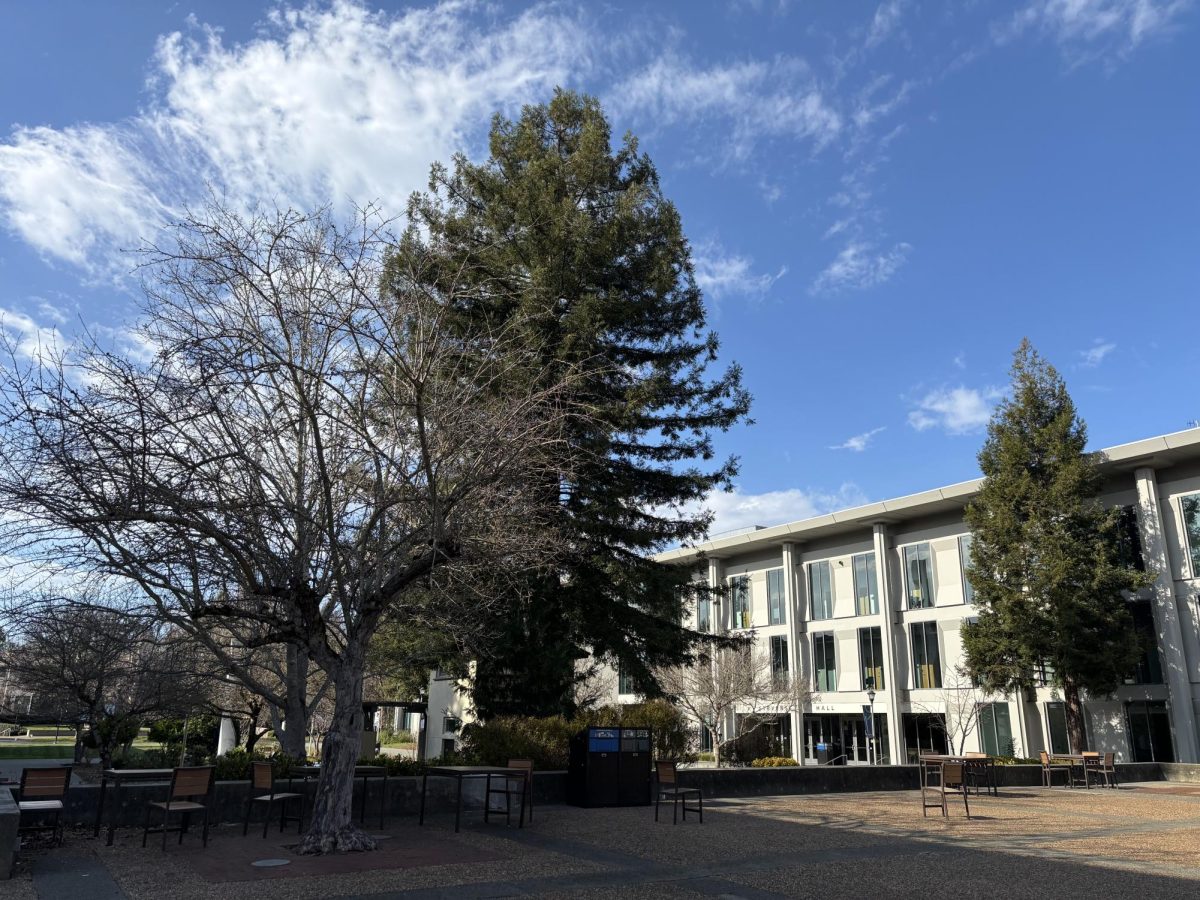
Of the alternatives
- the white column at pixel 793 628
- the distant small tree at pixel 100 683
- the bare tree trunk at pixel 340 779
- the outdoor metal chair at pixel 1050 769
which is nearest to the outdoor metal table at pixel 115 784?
the bare tree trunk at pixel 340 779

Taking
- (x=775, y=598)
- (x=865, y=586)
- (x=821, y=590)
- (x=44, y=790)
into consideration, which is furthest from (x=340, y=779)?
(x=775, y=598)

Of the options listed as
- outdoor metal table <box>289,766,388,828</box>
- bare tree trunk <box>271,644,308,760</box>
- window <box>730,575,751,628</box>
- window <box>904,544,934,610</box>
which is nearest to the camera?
outdoor metal table <box>289,766,388,828</box>

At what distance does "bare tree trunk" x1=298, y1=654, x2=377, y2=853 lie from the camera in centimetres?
1028

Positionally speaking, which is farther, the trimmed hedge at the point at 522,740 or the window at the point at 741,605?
the window at the point at 741,605

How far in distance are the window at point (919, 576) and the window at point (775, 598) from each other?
7883mm

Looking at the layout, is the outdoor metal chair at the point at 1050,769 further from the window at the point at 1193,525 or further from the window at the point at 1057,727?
the window at the point at 1193,525

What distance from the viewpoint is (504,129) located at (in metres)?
24.1

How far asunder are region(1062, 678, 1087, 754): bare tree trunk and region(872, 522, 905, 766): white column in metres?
8.59

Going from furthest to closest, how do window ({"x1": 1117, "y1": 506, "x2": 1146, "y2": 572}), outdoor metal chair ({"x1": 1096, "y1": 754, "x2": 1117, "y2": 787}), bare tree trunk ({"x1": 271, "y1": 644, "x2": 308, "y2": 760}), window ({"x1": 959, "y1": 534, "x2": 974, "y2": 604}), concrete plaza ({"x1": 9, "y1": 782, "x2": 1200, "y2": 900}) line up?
window ({"x1": 959, "y1": 534, "x2": 974, "y2": 604})
window ({"x1": 1117, "y1": 506, "x2": 1146, "y2": 572})
outdoor metal chair ({"x1": 1096, "y1": 754, "x2": 1117, "y2": 787})
bare tree trunk ({"x1": 271, "y1": 644, "x2": 308, "y2": 760})
concrete plaza ({"x1": 9, "y1": 782, "x2": 1200, "y2": 900})

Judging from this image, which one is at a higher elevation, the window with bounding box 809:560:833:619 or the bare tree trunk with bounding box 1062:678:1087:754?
the window with bounding box 809:560:833:619

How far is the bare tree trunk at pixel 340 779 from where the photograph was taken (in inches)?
405

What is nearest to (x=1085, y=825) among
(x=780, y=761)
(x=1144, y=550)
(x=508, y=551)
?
(x=508, y=551)

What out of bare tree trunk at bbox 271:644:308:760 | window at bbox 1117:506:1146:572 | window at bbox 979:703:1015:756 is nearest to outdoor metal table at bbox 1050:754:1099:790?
window at bbox 979:703:1015:756

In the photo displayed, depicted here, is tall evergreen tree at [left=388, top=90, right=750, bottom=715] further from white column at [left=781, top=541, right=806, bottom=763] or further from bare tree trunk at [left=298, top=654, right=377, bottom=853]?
white column at [left=781, top=541, right=806, bottom=763]
